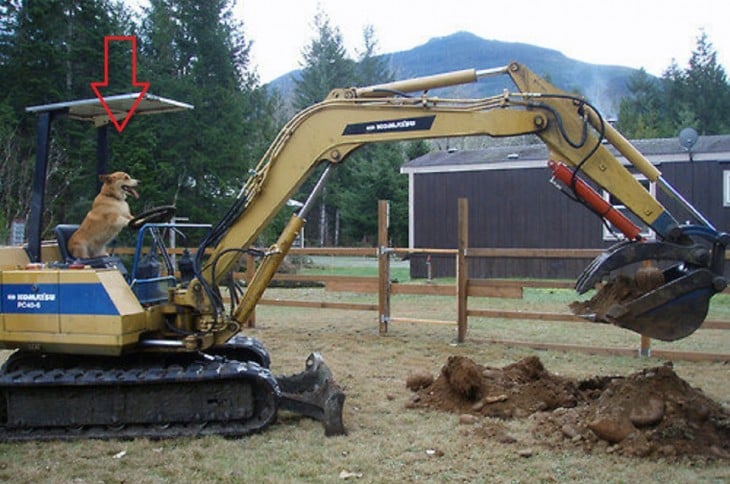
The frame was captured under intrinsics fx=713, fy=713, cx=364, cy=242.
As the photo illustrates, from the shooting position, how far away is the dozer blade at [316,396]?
19.1 ft

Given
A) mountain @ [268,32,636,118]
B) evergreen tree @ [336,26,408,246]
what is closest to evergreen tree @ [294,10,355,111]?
evergreen tree @ [336,26,408,246]

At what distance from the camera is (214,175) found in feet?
83.4

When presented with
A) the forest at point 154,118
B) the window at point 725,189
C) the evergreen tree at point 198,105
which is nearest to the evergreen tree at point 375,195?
the forest at point 154,118

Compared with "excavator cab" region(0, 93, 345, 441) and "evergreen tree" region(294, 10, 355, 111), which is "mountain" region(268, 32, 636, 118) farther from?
"excavator cab" region(0, 93, 345, 441)

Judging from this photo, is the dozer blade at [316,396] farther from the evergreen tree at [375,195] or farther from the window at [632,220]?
the evergreen tree at [375,195]

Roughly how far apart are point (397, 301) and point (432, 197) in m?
6.45

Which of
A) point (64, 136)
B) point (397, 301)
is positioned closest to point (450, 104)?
point (397, 301)

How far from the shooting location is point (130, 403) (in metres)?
6.05

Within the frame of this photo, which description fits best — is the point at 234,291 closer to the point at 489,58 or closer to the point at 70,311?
the point at 70,311

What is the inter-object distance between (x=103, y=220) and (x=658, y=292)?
4679 mm

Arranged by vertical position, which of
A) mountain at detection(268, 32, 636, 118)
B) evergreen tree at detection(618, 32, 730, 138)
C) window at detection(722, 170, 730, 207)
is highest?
mountain at detection(268, 32, 636, 118)

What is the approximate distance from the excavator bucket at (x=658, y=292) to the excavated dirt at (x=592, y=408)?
0.53 meters

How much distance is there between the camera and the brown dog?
631cm

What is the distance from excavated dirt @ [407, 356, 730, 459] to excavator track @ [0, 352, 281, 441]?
1.62 metres
